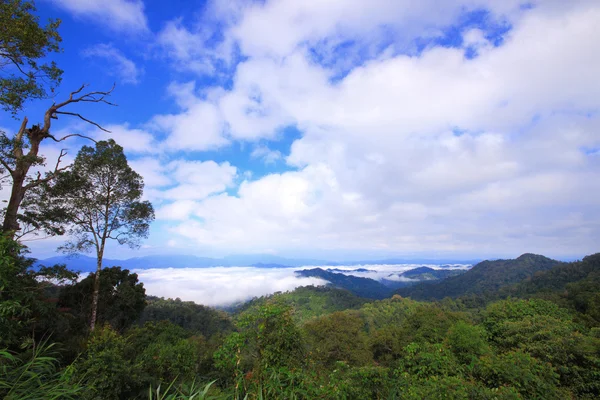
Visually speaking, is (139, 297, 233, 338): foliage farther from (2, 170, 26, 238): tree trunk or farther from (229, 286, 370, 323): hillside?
(2, 170, 26, 238): tree trunk

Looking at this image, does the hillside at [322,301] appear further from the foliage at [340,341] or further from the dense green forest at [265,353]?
the dense green forest at [265,353]

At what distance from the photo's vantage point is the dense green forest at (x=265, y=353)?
364cm

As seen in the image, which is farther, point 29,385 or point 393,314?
point 393,314

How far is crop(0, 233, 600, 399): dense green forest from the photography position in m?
3.64

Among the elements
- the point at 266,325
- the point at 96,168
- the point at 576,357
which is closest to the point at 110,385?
the point at 266,325

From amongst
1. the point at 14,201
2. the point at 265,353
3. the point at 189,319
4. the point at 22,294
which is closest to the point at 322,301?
the point at 189,319

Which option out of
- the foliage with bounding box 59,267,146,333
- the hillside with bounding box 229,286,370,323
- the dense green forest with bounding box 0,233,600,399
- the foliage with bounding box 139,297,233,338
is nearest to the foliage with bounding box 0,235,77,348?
the dense green forest with bounding box 0,233,600,399

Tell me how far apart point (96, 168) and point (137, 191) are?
2341mm

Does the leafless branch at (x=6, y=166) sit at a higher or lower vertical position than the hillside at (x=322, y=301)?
higher

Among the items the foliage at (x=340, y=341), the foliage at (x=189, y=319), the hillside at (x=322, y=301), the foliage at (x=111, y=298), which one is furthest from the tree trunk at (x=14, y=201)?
the hillside at (x=322, y=301)

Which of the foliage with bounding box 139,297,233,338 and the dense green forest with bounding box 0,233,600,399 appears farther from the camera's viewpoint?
the foliage with bounding box 139,297,233,338

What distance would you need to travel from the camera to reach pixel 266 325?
6402 millimetres

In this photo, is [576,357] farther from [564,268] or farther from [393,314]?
[564,268]

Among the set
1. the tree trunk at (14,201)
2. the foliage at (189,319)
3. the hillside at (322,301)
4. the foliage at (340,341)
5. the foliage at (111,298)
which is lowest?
the hillside at (322,301)
